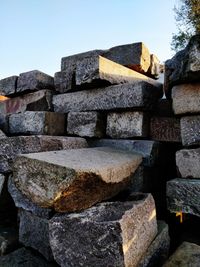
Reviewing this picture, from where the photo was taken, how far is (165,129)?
3021 millimetres

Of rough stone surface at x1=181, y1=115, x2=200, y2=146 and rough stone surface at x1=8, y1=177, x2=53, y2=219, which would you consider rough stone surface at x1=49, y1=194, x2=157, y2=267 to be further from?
rough stone surface at x1=181, y1=115, x2=200, y2=146

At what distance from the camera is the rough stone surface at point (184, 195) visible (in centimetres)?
232

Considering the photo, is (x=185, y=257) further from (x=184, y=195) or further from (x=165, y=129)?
(x=165, y=129)

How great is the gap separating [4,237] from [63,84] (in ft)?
6.32

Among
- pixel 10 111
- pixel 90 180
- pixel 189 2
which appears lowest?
pixel 90 180

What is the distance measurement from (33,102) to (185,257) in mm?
2701

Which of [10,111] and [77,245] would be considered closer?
[77,245]

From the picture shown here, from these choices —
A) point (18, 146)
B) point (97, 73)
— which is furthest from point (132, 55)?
point (18, 146)

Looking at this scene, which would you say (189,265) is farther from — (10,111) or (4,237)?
(10,111)

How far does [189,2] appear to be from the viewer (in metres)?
16.0

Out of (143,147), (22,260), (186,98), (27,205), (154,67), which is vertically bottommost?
(22,260)

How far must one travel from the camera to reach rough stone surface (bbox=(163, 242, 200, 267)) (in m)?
1.83

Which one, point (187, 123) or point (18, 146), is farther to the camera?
point (18, 146)

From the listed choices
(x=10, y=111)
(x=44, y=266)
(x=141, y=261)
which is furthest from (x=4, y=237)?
(x=10, y=111)
